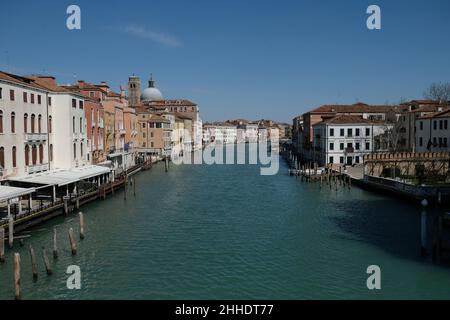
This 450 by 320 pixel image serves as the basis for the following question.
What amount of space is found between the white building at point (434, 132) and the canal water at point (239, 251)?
10566mm

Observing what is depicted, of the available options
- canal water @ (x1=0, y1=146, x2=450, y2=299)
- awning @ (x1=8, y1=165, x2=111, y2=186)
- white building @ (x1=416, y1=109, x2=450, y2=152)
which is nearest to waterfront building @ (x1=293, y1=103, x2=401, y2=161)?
white building @ (x1=416, y1=109, x2=450, y2=152)

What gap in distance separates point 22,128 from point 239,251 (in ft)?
41.8

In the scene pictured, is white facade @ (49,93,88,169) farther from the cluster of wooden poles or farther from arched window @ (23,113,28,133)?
the cluster of wooden poles

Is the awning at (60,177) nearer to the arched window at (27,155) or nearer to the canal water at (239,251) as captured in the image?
the arched window at (27,155)

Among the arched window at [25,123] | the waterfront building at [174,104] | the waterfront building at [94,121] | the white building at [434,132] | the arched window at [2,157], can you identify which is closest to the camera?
the arched window at [2,157]

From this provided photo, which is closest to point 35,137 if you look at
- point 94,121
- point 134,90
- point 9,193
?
point 9,193

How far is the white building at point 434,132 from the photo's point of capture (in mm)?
31484

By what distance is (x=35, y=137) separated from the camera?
2214 centimetres

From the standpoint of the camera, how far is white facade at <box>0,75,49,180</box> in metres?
19.3

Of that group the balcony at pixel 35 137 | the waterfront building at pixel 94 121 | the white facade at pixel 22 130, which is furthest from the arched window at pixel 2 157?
the waterfront building at pixel 94 121

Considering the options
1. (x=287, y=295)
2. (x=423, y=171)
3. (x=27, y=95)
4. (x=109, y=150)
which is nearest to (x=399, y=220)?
(x=287, y=295)

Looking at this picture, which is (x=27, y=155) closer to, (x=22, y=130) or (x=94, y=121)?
(x=22, y=130)
